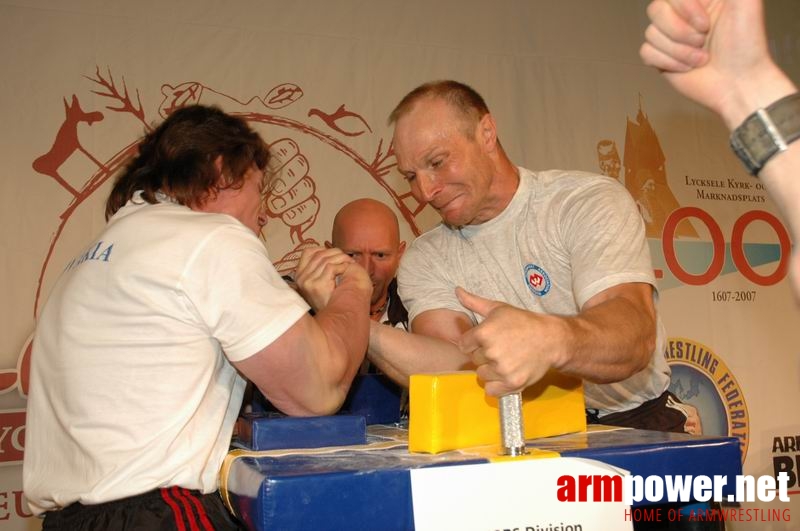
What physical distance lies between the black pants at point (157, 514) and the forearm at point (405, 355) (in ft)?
2.00

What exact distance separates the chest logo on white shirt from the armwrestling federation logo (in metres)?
2.13

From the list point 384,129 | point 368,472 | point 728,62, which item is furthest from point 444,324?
point 384,129

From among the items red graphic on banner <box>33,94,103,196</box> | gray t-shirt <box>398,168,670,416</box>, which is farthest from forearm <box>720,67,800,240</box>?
red graphic on banner <box>33,94,103,196</box>

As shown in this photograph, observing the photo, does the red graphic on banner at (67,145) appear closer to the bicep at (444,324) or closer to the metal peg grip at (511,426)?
the bicep at (444,324)

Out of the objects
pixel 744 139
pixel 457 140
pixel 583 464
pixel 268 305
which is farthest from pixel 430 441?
pixel 457 140

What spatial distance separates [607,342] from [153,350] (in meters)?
0.77

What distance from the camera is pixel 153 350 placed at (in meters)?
1.28

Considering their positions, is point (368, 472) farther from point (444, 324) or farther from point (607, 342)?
point (444, 324)

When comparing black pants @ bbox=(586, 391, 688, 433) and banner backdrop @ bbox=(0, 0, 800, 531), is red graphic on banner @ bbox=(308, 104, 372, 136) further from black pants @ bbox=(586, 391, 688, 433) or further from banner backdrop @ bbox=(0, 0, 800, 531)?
black pants @ bbox=(586, 391, 688, 433)

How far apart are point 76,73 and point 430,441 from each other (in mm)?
2605

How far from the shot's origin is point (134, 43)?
10.6 ft

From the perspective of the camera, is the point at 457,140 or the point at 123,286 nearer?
the point at 123,286

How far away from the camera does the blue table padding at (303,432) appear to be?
4.12 feet

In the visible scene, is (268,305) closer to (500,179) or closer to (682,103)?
(500,179)
